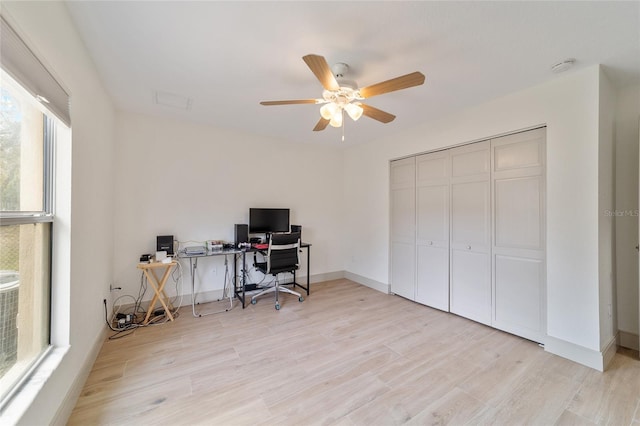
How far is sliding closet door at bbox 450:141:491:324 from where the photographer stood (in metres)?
2.76

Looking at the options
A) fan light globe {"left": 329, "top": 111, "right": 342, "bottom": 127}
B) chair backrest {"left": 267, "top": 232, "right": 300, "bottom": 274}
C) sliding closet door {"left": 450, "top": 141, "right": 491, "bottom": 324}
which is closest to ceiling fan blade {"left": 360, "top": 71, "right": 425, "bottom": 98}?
fan light globe {"left": 329, "top": 111, "right": 342, "bottom": 127}

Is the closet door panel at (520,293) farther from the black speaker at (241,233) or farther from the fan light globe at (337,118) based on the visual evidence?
the black speaker at (241,233)

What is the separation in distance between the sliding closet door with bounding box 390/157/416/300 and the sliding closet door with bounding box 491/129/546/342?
1.05 m

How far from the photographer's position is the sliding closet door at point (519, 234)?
7.79ft

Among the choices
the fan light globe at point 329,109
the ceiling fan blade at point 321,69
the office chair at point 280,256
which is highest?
the ceiling fan blade at point 321,69

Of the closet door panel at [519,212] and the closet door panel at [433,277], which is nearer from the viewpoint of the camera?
the closet door panel at [519,212]

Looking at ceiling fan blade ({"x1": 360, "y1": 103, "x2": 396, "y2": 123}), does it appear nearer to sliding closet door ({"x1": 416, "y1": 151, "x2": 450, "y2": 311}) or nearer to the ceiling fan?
the ceiling fan

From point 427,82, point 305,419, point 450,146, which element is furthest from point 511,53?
point 305,419

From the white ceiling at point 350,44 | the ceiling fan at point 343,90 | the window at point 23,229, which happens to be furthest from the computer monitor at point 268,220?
the window at point 23,229

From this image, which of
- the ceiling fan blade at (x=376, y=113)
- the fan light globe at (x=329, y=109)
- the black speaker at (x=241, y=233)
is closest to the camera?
the fan light globe at (x=329, y=109)

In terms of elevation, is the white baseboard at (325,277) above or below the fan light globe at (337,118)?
below

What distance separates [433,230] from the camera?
3301mm

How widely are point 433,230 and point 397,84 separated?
2.18 meters

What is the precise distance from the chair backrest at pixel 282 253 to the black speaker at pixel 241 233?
1.79ft
